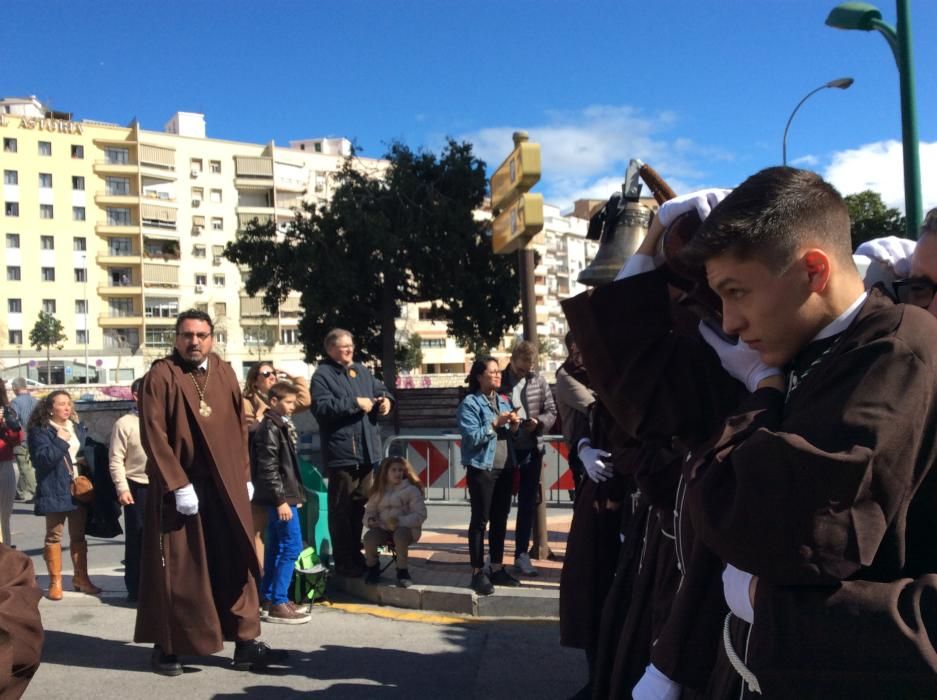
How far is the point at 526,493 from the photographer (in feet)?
23.9

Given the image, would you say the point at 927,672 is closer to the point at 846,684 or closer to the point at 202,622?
the point at 846,684

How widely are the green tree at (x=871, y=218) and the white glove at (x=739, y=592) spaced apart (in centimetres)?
2249

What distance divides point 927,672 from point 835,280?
709mm

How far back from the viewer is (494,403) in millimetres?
7125

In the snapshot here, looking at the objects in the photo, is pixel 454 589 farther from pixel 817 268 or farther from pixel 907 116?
pixel 907 116

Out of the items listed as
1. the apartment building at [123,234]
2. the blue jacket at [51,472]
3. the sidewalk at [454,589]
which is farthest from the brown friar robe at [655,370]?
the apartment building at [123,234]

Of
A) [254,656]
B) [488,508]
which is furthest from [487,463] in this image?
[254,656]

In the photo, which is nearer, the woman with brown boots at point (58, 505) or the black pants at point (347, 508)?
the black pants at point (347, 508)

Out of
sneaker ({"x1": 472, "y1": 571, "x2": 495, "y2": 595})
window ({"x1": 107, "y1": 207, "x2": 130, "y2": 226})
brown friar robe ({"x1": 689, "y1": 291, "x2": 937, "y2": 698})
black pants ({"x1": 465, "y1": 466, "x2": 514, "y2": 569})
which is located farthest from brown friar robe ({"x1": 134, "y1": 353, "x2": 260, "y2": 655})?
window ({"x1": 107, "y1": 207, "x2": 130, "y2": 226})

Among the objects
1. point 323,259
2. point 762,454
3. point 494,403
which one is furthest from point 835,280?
point 323,259

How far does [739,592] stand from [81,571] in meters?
6.86

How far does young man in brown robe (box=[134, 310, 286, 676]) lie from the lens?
16.8 ft

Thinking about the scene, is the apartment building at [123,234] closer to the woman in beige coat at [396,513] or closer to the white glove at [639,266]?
the woman in beige coat at [396,513]

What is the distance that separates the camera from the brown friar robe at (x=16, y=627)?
2100mm
